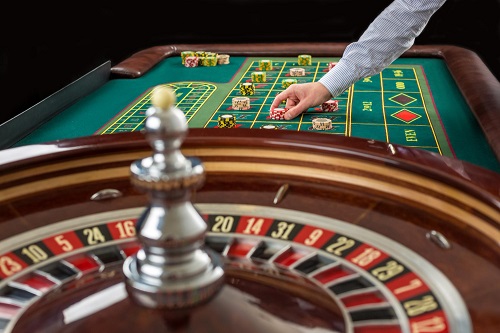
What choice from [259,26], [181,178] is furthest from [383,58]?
[259,26]

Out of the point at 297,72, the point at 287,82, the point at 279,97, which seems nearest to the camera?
the point at 279,97

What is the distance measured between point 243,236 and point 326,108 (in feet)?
5.76

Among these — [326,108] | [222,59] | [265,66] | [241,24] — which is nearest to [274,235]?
[326,108]

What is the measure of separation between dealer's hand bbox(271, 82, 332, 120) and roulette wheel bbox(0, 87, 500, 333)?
1.34 meters

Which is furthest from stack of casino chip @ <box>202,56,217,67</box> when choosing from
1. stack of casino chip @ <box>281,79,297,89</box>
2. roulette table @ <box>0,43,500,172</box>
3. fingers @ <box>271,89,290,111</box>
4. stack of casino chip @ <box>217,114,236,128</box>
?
stack of casino chip @ <box>217,114,236,128</box>

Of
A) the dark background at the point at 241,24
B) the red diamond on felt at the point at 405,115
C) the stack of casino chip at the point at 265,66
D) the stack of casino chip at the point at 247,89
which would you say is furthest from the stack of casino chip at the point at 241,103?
the dark background at the point at 241,24

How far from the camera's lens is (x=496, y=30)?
6.16m

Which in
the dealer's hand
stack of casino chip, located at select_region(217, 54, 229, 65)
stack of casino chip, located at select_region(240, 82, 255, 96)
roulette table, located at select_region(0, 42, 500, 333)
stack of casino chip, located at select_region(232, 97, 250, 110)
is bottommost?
stack of casino chip, located at select_region(217, 54, 229, 65)

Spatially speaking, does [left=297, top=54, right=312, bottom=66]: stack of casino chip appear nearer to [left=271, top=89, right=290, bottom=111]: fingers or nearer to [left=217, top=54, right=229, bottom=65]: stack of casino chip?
[left=217, top=54, right=229, bottom=65]: stack of casino chip

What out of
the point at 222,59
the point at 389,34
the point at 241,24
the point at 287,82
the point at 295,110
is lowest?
the point at 241,24

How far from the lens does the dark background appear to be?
20.0 ft

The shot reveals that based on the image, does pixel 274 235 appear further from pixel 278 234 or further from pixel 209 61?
pixel 209 61

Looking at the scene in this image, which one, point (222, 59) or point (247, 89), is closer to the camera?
point (247, 89)

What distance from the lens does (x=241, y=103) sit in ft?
9.46
